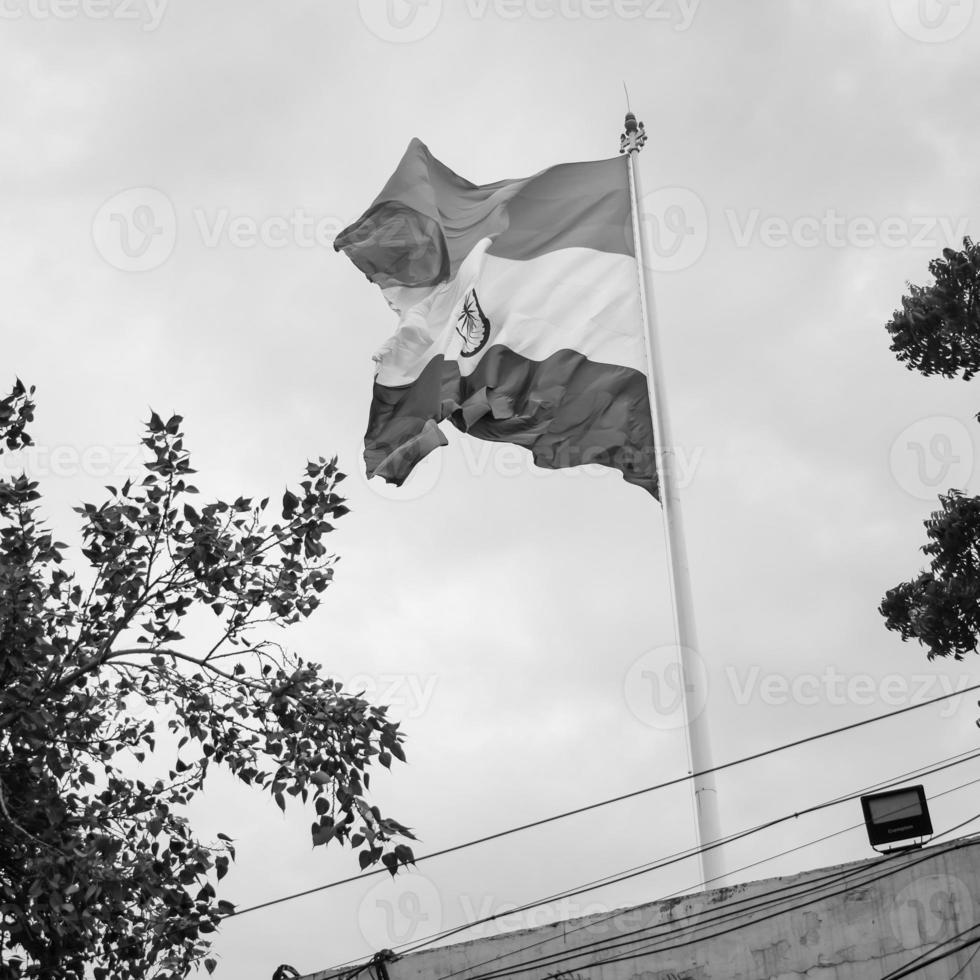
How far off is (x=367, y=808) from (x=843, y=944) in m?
3.49

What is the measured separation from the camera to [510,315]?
12438 millimetres

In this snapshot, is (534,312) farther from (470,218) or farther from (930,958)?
(930,958)

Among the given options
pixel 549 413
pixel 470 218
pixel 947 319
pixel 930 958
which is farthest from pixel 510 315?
pixel 930 958

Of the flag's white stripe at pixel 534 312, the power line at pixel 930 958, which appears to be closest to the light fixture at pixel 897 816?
the power line at pixel 930 958

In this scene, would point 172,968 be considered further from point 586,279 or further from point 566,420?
point 586,279

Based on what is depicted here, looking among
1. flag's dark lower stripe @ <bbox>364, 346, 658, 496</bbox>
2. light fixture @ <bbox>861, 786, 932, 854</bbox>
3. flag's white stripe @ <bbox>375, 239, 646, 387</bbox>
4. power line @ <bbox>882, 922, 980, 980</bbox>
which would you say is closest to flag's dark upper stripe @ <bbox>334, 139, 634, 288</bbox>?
flag's white stripe @ <bbox>375, 239, 646, 387</bbox>

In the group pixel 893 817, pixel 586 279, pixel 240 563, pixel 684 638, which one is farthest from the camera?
pixel 586 279

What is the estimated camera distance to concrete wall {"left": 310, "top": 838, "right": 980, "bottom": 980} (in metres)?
8.27

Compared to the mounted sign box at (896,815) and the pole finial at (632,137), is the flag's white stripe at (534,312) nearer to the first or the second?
the pole finial at (632,137)

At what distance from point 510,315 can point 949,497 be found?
14.5 feet

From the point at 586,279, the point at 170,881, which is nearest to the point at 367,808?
the point at 170,881

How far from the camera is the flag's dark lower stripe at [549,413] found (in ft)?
37.5

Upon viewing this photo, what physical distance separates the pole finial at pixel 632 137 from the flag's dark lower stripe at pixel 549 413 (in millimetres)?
2396

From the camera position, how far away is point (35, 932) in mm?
7336
